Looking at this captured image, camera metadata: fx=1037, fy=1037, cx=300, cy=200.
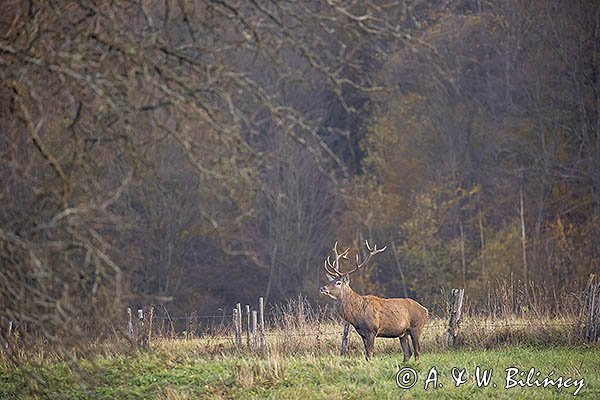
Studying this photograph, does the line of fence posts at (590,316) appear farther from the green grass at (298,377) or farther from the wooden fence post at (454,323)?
the wooden fence post at (454,323)

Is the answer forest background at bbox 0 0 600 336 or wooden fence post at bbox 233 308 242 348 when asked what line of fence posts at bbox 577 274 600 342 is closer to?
wooden fence post at bbox 233 308 242 348

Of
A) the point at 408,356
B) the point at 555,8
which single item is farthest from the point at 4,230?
the point at 555,8

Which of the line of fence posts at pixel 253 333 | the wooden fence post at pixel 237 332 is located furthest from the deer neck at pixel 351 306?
the wooden fence post at pixel 237 332

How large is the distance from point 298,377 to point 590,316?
19.0ft

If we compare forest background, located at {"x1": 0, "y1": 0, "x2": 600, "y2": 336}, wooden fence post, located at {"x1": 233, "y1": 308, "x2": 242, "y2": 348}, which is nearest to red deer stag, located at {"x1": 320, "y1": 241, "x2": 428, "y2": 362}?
wooden fence post, located at {"x1": 233, "y1": 308, "x2": 242, "y2": 348}

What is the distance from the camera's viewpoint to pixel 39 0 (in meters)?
6.87

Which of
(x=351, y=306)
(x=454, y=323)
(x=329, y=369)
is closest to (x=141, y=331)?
(x=351, y=306)

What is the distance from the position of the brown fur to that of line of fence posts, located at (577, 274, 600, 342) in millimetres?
2694

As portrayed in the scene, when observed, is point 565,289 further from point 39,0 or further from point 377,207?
point 39,0

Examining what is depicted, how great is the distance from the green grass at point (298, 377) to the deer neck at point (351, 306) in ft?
2.45

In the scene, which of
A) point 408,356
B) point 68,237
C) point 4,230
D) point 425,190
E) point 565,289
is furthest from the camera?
point 425,190

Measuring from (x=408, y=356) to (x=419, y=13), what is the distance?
1989 cm

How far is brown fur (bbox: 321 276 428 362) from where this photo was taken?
15.0m

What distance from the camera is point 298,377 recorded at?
490 inches
